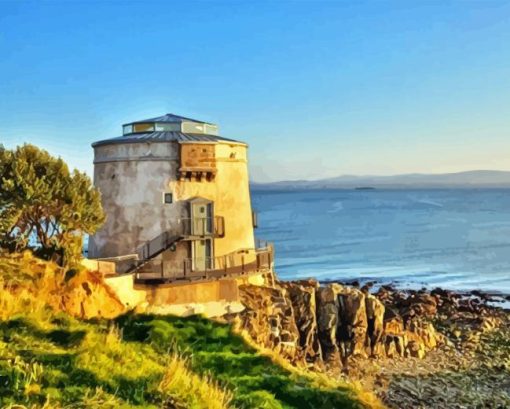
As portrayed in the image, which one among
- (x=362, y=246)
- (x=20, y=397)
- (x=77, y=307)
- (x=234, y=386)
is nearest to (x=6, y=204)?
(x=77, y=307)

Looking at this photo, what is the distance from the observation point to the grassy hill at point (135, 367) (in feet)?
29.8

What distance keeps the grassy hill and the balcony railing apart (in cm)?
553

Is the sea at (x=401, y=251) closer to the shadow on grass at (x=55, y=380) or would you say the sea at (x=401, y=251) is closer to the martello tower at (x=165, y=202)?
the martello tower at (x=165, y=202)

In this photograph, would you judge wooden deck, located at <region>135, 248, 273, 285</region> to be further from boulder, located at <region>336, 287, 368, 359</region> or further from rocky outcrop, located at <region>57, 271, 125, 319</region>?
rocky outcrop, located at <region>57, 271, 125, 319</region>

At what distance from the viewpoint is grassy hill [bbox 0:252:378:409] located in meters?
9.09

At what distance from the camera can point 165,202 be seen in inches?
1012

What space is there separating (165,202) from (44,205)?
23.5ft

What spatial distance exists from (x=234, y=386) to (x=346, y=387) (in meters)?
3.48

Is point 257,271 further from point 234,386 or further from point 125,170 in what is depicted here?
point 234,386

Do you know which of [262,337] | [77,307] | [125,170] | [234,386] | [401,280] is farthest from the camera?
[401,280]

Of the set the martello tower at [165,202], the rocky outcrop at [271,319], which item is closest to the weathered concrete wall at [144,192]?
the martello tower at [165,202]

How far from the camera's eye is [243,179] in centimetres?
2841

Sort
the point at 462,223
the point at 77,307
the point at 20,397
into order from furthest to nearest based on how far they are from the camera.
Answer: the point at 462,223 → the point at 77,307 → the point at 20,397

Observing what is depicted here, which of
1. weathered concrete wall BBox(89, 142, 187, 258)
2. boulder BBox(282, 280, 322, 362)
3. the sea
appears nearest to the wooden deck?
weathered concrete wall BBox(89, 142, 187, 258)
